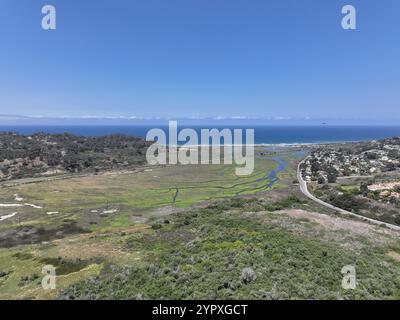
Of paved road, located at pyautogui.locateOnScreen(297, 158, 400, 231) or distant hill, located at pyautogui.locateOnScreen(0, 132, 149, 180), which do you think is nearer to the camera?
paved road, located at pyautogui.locateOnScreen(297, 158, 400, 231)

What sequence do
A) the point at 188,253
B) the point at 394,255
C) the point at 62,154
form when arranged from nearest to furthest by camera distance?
1. the point at 188,253
2. the point at 394,255
3. the point at 62,154

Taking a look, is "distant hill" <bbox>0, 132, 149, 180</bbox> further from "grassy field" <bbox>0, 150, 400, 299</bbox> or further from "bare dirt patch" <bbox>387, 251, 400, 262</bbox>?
"bare dirt patch" <bbox>387, 251, 400, 262</bbox>

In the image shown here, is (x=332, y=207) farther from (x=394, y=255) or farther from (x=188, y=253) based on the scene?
(x=188, y=253)

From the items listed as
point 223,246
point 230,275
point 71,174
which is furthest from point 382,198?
point 71,174

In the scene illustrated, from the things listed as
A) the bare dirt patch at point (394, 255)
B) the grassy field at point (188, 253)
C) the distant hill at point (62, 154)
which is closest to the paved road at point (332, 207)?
the grassy field at point (188, 253)


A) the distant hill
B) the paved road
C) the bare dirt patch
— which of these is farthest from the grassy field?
the distant hill

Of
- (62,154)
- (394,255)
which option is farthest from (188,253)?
(62,154)
